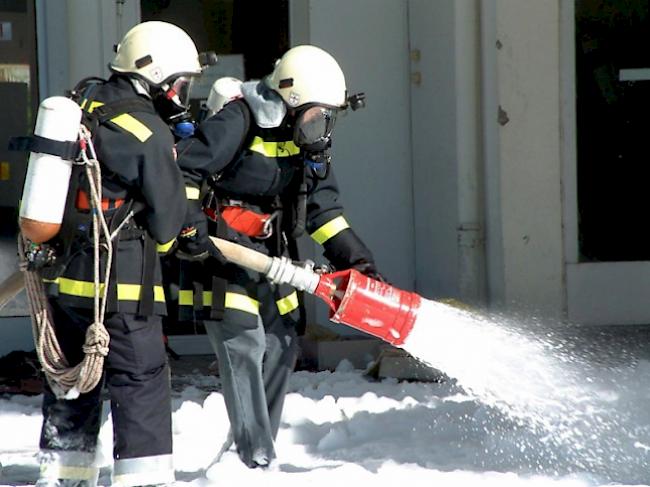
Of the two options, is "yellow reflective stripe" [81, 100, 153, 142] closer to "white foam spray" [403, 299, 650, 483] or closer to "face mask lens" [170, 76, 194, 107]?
"face mask lens" [170, 76, 194, 107]

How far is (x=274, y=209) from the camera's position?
19.1 ft

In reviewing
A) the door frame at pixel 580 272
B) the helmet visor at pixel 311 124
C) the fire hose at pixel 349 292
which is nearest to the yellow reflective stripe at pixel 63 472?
the fire hose at pixel 349 292

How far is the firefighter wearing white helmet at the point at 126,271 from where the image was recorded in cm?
499

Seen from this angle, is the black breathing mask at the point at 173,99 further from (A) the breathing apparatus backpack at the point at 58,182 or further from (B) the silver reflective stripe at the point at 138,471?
(B) the silver reflective stripe at the point at 138,471

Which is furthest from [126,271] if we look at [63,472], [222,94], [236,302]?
[222,94]

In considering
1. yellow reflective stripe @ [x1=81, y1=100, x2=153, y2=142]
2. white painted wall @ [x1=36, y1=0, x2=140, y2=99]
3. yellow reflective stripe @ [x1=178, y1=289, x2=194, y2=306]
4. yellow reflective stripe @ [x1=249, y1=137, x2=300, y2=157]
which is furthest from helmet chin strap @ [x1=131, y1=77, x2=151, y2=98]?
white painted wall @ [x1=36, y1=0, x2=140, y2=99]

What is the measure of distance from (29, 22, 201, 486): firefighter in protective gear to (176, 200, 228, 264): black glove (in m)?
0.17

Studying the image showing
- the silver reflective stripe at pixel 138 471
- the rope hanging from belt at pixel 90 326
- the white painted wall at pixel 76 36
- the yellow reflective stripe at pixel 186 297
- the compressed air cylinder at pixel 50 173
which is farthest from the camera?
the white painted wall at pixel 76 36

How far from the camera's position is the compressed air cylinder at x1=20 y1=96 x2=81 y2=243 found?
482cm

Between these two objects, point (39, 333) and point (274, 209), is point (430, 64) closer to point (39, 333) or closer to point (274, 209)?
point (274, 209)

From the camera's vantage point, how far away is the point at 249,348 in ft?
18.6

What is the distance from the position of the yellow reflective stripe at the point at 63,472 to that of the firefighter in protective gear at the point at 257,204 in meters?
0.77

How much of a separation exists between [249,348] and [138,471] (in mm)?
833

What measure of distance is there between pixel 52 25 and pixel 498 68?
268 cm
